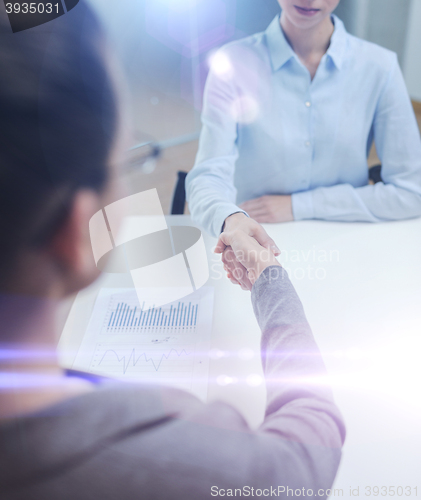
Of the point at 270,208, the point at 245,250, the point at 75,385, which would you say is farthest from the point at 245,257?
the point at 75,385

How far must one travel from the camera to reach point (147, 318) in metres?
0.50

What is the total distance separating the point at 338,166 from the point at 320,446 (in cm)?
48

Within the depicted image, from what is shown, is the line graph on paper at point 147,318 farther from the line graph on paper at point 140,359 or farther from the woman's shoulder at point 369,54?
the woman's shoulder at point 369,54

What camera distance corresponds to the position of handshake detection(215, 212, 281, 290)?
18.3 inches

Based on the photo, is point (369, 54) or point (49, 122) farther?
point (369, 54)

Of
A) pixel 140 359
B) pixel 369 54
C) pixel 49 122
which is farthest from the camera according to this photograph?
pixel 369 54


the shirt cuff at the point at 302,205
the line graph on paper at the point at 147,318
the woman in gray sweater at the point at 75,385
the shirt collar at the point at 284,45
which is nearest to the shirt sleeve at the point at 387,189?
the shirt cuff at the point at 302,205

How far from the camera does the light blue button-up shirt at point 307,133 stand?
571 mm

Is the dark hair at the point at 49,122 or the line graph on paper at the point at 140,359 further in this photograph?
the line graph on paper at the point at 140,359

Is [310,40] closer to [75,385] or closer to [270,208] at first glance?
[270,208]

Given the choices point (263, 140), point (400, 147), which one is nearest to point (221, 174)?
point (263, 140)

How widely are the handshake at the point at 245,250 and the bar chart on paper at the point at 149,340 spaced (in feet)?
0.20

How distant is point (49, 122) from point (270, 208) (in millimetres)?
422

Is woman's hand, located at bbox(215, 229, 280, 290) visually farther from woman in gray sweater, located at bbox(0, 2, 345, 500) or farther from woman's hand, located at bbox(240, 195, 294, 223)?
woman in gray sweater, located at bbox(0, 2, 345, 500)
